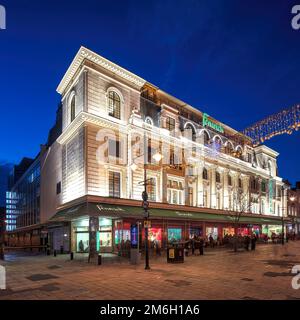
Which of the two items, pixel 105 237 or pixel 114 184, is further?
pixel 114 184

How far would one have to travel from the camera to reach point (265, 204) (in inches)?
2199

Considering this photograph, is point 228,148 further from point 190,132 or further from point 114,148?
point 114,148

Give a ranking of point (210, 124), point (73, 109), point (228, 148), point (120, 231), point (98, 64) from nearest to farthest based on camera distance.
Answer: point (120, 231)
point (98, 64)
point (73, 109)
point (210, 124)
point (228, 148)

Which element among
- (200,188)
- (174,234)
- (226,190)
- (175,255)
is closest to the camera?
(175,255)

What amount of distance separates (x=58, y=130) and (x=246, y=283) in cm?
3180

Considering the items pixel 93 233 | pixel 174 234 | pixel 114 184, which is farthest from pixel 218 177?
pixel 93 233

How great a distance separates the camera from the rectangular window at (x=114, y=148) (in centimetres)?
2860

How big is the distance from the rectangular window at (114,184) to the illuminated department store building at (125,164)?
0.10m

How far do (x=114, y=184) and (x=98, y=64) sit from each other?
11.6 metres

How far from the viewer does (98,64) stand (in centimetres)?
2884

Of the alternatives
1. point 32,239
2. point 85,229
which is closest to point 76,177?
point 85,229

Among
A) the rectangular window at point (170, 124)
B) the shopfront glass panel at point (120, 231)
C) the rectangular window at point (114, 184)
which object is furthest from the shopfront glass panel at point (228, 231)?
the rectangular window at point (114, 184)
